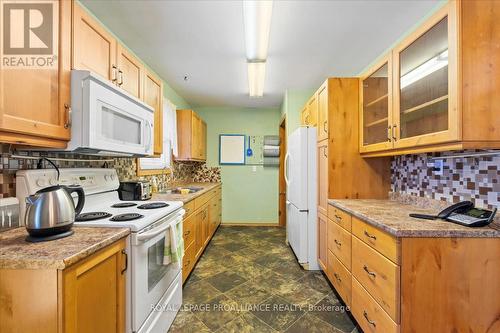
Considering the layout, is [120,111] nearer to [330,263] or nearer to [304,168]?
[304,168]

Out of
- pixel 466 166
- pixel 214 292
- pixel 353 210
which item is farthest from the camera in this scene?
pixel 214 292

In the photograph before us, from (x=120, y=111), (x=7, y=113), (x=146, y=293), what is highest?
(x=120, y=111)

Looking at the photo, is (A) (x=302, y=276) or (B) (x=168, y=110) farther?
(B) (x=168, y=110)

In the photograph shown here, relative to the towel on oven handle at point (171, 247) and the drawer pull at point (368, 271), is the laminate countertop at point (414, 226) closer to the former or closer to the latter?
the drawer pull at point (368, 271)

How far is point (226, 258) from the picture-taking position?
299 cm

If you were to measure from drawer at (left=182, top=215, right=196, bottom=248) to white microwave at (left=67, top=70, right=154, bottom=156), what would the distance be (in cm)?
90

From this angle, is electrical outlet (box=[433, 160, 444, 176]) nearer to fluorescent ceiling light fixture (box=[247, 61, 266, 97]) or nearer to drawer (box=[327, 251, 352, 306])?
drawer (box=[327, 251, 352, 306])

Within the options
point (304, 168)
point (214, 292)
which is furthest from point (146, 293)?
point (304, 168)

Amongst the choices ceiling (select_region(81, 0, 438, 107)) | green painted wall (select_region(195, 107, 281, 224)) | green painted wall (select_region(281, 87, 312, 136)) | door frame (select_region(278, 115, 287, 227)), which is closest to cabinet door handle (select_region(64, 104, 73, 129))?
ceiling (select_region(81, 0, 438, 107))

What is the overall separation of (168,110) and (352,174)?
2.57 meters

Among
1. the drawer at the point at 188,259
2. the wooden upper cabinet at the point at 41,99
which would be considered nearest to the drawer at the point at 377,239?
the drawer at the point at 188,259

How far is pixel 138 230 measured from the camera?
1241 millimetres

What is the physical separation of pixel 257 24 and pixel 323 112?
118 cm

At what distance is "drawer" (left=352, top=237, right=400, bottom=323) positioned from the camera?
120 centimetres
